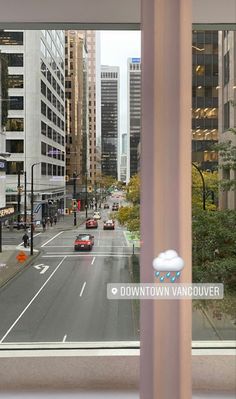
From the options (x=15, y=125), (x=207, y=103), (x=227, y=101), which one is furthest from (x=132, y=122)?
(x=15, y=125)

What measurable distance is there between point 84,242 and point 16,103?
1.15m

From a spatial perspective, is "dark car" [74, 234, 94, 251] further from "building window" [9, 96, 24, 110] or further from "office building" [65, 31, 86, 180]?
"building window" [9, 96, 24, 110]

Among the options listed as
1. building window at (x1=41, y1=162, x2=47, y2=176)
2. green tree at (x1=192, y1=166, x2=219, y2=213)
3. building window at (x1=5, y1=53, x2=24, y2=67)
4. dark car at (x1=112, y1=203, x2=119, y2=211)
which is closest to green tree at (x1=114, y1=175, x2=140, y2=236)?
dark car at (x1=112, y1=203, x2=119, y2=211)

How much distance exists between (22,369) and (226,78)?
7.66 feet

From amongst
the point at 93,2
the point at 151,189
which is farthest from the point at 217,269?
the point at 93,2

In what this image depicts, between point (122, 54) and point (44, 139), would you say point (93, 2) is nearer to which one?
point (122, 54)

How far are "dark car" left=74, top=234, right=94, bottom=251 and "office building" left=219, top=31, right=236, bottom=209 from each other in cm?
103

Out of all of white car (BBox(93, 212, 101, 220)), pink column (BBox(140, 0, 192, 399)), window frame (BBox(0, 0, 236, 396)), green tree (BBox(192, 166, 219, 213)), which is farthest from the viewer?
white car (BBox(93, 212, 101, 220))

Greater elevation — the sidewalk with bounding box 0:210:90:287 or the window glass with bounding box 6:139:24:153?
the window glass with bounding box 6:139:24:153

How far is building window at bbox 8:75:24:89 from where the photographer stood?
293cm

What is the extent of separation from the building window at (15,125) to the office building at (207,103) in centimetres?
129

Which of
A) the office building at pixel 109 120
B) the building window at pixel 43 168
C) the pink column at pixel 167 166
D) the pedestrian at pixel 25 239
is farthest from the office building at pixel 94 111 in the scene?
the pink column at pixel 167 166

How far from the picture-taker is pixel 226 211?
3.06 metres

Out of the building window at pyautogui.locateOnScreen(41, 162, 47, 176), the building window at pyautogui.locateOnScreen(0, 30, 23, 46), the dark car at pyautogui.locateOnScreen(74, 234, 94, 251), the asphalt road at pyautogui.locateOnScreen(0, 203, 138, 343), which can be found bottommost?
the asphalt road at pyautogui.locateOnScreen(0, 203, 138, 343)
